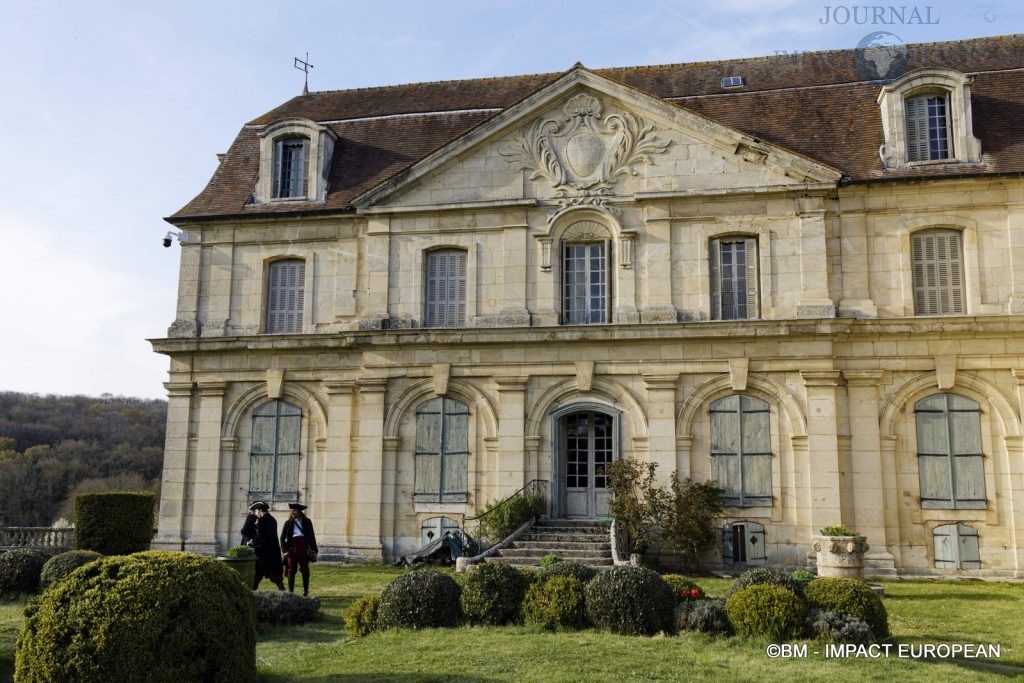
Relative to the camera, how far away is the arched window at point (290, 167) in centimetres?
2238

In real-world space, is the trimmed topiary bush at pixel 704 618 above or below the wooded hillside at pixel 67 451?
below

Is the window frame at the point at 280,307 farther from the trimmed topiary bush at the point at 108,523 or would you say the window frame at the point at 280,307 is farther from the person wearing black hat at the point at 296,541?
the person wearing black hat at the point at 296,541

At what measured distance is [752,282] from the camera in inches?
773

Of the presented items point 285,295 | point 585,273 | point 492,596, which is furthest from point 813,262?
point 285,295

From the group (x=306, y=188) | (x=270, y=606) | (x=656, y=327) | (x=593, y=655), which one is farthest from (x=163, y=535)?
(x=593, y=655)

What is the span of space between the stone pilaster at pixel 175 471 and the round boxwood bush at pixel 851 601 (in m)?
14.8

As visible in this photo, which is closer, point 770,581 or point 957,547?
point 770,581

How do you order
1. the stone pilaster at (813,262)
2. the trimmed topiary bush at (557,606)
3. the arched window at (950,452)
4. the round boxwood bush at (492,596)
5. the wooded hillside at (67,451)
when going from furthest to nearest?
1. the wooded hillside at (67,451)
2. the stone pilaster at (813,262)
3. the arched window at (950,452)
4. the round boxwood bush at (492,596)
5. the trimmed topiary bush at (557,606)

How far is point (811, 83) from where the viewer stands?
73.3 feet

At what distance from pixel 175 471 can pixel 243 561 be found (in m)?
9.16

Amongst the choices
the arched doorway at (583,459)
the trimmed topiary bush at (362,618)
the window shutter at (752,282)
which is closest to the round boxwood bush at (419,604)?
the trimmed topiary bush at (362,618)

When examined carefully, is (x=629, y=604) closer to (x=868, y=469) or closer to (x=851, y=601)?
(x=851, y=601)

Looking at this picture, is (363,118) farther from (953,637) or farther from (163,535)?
(953,637)

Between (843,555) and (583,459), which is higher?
(583,459)
